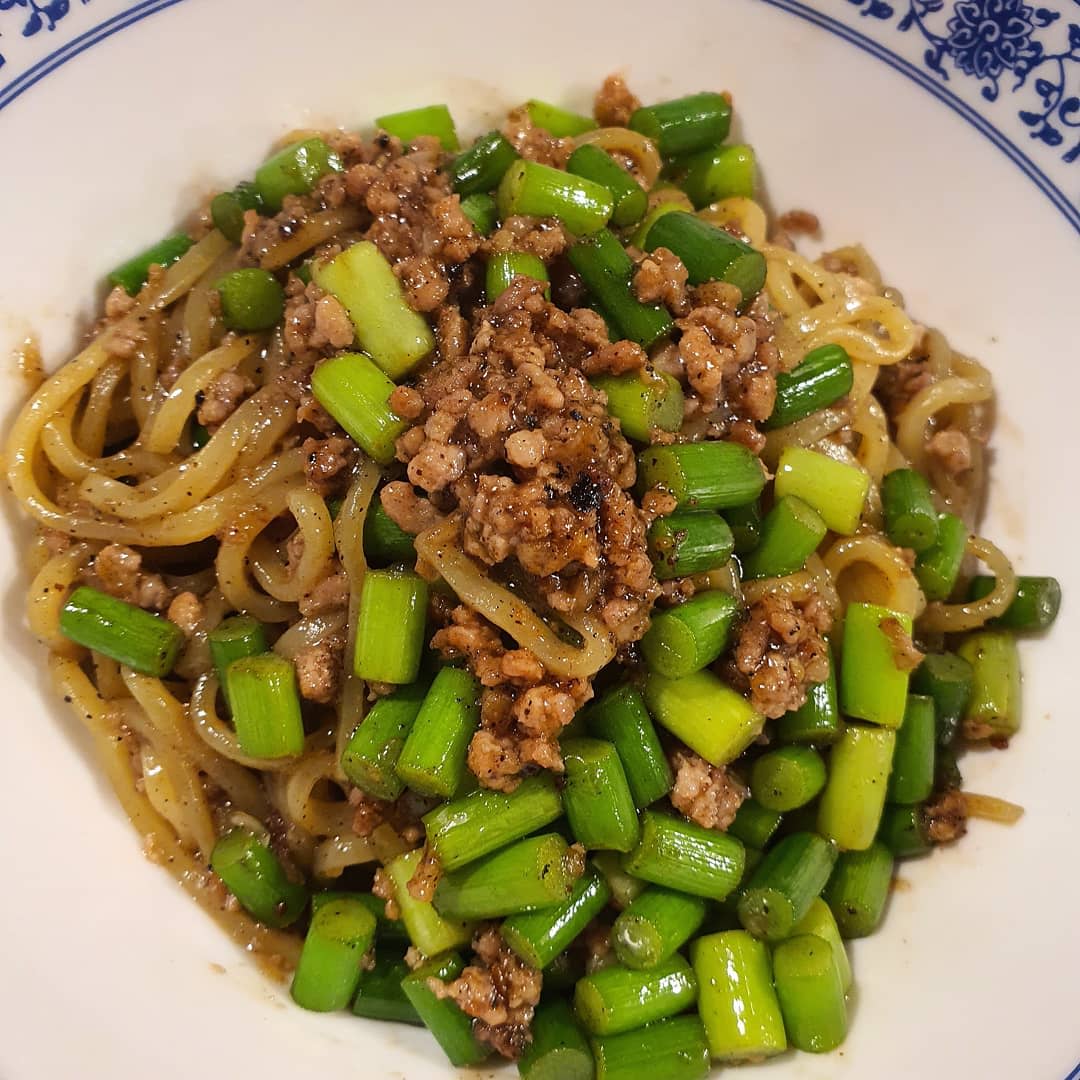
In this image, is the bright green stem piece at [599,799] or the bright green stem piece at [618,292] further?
the bright green stem piece at [618,292]

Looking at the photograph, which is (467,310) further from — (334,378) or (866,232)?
(866,232)

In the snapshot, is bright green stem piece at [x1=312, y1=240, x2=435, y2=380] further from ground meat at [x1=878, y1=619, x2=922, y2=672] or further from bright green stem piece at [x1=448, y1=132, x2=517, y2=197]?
ground meat at [x1=878, y1=619, x2=922, y2=672]

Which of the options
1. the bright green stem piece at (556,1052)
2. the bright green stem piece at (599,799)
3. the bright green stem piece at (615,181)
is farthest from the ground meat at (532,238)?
the bright green stem piece at (556,1052)

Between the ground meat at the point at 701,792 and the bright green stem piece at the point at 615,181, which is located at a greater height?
the bright green stem piece at the point at 615,181

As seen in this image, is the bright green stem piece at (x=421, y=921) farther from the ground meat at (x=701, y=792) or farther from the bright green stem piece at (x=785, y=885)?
the bright green stem piece at (x=785, y=885)

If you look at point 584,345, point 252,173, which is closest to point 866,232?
point 584,345

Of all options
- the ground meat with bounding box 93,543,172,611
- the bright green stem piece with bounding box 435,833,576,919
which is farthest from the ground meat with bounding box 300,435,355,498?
the bright green stem piece with bounding box 435,833,576,919

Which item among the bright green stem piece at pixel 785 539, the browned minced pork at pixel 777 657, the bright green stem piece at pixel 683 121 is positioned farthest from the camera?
the bright green stem piece at pixel 683 121
